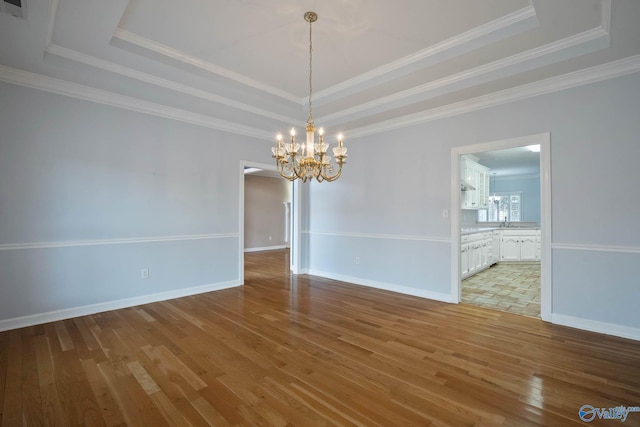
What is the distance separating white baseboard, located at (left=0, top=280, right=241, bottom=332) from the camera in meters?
3.16

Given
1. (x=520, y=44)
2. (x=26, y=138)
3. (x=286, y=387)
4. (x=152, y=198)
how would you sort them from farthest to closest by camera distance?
(x=152, y=198), (x=26, y=138), (x=520, y=44), (x=286, y=387)

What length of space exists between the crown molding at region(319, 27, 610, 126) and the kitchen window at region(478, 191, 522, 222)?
24.5 ft

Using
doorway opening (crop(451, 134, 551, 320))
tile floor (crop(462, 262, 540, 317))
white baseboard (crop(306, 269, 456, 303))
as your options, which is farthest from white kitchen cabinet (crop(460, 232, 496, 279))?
white baseboard (crop(306, 269, 456, 303))

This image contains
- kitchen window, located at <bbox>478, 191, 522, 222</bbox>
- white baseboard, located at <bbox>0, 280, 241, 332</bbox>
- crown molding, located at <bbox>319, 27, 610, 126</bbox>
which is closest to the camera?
crown molding, located at <bbox>319, 27, 610, 126</bbox>

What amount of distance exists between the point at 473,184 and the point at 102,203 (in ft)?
23.7

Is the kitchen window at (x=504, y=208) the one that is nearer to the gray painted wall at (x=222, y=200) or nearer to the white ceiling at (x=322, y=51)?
the gray painted wall at (x=222, y=200)

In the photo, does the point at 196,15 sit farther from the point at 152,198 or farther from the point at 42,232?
the point at 42,232

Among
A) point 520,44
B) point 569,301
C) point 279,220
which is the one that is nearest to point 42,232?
point 520,44

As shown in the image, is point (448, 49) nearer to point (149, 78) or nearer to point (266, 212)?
point (149, 78)

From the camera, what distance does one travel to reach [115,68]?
3.17 meters

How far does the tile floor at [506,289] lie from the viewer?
390 centimetres

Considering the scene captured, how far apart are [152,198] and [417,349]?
3.90 m

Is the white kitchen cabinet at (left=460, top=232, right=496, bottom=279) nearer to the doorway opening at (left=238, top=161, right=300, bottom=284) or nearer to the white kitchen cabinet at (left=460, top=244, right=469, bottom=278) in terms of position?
the white kitchen cabinet at (left=460, top=244, right=469, bottom=278)

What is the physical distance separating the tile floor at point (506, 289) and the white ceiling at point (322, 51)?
2709 millimetres
